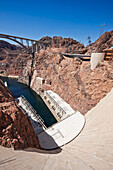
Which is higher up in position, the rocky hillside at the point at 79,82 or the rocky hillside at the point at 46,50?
the rocky hillside at the point at 46,50

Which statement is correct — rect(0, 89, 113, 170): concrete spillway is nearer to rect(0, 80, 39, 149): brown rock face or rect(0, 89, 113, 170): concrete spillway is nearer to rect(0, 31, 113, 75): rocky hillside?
rect(0, 80, 39, 149): brown rock face

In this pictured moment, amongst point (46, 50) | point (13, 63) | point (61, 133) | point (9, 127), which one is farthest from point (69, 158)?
point (13, 63)

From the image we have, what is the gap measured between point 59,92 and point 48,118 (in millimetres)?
9263

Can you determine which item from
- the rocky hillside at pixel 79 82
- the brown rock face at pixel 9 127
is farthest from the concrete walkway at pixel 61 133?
the brown rock face at pixel 9 127

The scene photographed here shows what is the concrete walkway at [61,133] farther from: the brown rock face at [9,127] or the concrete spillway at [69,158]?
the brown rock face at [9,127]

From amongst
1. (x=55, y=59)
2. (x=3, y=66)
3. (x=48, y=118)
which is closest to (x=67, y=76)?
(x=55, y=59)

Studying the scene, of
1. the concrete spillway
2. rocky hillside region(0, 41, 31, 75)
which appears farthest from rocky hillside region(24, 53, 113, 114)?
rocky hillside region(0, 41, 31, 75)

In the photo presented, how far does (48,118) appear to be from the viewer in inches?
814

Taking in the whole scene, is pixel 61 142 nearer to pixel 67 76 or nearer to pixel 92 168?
pixel 92 168

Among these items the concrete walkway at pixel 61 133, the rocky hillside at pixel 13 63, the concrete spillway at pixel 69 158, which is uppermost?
the rocky hillside at pixel 13 63

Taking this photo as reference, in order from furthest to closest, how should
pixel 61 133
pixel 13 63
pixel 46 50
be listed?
pixel 13 63, pixel 46 50, pixel 61 133

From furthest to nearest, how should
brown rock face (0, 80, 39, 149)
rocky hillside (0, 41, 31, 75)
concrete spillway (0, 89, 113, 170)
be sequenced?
rocky hillside (0, 41, 31, 75) < brown rock face (0, 80, 39, 149) < concrete spillway (0, 89, 113, 170)

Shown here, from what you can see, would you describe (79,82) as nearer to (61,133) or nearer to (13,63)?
(61,133)

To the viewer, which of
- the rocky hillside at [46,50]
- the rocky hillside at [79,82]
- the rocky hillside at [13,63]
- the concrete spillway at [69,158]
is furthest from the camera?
the rocky hillside at [13,63]
